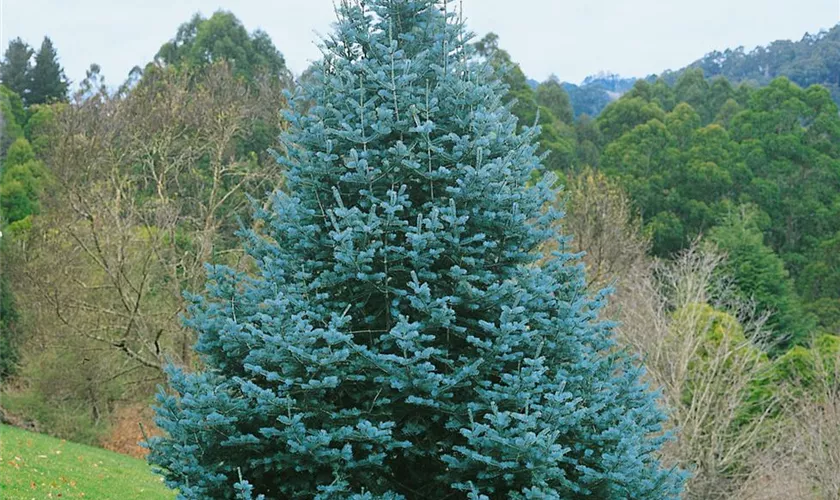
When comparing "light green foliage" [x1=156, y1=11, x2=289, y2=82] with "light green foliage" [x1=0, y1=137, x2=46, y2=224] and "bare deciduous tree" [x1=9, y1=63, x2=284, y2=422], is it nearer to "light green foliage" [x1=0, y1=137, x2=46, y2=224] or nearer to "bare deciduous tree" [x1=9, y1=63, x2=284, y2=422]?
"light green foliage" [x1=0, y1=137, x2=46, y2=224]

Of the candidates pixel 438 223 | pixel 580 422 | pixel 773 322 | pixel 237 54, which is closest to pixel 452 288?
pixel 438 223

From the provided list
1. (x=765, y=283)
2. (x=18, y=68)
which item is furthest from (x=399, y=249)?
(x=18, y=68)

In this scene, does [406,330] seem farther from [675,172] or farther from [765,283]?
[675,172]

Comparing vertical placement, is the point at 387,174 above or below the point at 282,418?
above

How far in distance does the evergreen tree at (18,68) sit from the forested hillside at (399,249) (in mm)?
152

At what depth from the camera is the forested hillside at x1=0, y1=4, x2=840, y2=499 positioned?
533 cm

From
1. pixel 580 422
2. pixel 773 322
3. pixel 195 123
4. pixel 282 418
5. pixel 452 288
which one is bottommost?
pixel 773 322

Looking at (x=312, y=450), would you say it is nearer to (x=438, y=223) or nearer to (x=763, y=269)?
(x=438, y=223)

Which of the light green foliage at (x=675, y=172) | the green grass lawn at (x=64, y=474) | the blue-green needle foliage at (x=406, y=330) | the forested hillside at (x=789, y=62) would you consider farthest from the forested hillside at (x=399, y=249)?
the green grass lawn at (x=64, y=474)

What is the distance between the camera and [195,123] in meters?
20.8

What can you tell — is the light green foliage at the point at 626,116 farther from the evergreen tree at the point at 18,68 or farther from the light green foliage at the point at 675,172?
the evergreen tree at the point at 18,68

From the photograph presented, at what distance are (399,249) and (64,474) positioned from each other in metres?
12.2

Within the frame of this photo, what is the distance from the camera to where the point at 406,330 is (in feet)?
16.1

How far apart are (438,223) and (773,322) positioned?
26145 mm
